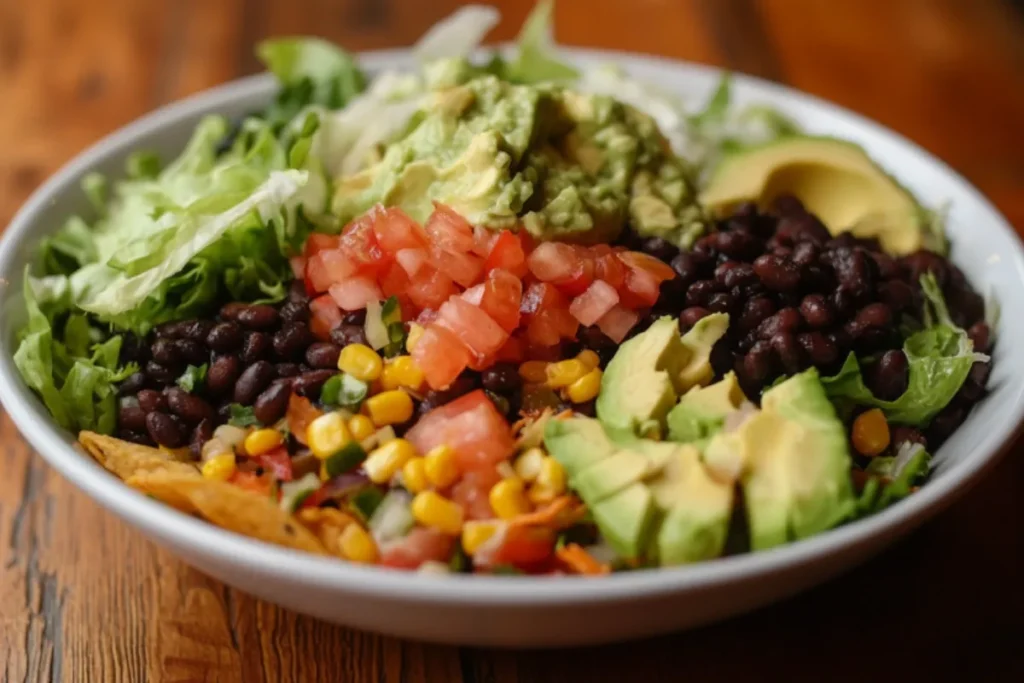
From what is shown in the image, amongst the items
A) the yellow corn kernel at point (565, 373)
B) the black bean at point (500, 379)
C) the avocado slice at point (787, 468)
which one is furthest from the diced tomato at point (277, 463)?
the avocado slice at point (787, 468)

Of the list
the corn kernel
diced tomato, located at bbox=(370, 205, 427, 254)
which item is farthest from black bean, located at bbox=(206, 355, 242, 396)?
the corn kernel

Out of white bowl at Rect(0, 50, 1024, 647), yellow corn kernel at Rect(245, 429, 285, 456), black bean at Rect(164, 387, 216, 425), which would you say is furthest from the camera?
black bean at Rect(164, 387, 216, 425)

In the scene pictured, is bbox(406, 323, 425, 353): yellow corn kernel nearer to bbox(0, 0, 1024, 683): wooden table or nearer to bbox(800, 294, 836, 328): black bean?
bbox(0, 0, 1024, 683): wooden table

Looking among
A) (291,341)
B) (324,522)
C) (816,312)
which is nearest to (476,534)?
(324,522)

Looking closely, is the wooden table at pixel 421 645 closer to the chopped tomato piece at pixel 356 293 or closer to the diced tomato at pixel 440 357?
the diced tomato at pixel 440 357

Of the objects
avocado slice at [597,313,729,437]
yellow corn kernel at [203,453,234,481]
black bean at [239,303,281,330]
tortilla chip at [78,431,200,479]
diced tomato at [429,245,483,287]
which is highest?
diced tomato at [429,245,483,287]

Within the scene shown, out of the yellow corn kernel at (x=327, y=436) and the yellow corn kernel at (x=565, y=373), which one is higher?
the yellow corn kernel at (x=565, y=373)

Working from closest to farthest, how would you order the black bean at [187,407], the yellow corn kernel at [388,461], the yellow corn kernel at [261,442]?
the yellow corn kernel at [388,461] → the yellow corn kernel at [261,442] → the black bean at [187,407]
